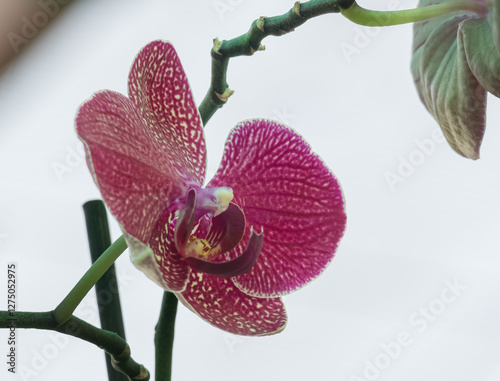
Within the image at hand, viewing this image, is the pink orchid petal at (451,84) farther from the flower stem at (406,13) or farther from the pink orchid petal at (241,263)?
the pink orchid petal at (241,263)

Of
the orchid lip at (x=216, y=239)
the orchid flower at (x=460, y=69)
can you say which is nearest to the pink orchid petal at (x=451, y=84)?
the orchid flower at (x=460, y=69)

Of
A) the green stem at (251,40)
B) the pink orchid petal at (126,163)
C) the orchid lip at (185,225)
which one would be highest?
the green stem at (251,40)

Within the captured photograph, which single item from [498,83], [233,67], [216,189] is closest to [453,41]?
[498,83]

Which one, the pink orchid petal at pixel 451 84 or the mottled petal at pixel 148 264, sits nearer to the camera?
the mottled petal at pixel 148 264

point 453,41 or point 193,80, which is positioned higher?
point 193,80

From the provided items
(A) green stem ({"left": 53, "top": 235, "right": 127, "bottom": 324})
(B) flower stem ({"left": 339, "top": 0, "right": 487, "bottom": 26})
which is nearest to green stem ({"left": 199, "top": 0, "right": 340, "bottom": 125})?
(B) flower stem ({"left": 339, "top": 0, "right": 487, "bottom": 26})

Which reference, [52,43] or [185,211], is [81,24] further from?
[185,211]
